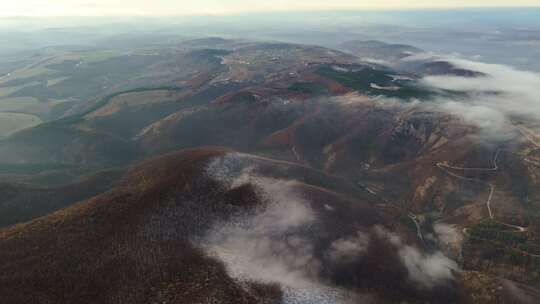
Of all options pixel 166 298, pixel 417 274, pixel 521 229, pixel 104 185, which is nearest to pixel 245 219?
pixel 166 298

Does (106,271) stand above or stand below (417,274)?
above

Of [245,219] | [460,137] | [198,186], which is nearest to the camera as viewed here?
[245,219]

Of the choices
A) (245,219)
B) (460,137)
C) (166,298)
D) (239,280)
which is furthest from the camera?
(460,137)

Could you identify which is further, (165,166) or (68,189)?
(68,189)

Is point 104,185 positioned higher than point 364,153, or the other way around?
point 104,185

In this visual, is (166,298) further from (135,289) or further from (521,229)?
(521,229)

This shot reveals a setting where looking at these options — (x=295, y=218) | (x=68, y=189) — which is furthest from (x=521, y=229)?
(x=68, y=189)

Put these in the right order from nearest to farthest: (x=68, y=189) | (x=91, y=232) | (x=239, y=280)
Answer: (x=239, y=280)
(x=91, y=232)
(x=68, y=189)

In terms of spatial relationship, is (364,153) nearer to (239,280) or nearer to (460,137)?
(460,137)

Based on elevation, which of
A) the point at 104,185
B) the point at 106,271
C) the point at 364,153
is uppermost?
the point at 106,271
